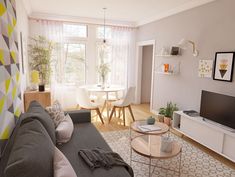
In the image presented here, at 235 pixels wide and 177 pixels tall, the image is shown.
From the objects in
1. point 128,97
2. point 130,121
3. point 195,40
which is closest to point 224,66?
point 195,40

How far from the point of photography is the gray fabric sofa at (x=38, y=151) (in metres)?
1.16

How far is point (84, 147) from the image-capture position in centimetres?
216

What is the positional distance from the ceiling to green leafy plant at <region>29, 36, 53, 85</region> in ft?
2.44

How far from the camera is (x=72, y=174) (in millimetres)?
1285

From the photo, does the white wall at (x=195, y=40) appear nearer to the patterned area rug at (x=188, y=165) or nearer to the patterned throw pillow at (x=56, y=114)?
the patterned area rug at (x=188, y=165)

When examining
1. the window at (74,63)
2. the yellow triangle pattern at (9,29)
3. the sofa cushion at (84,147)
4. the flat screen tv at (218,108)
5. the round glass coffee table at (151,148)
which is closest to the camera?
the sofa cushion at (84,147)

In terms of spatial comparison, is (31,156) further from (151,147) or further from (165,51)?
(165,51)

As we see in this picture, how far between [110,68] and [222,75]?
338cm

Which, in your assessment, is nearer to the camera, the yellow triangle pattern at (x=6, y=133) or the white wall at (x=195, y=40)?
the yellow triangle pattern at (x=6, y=133)

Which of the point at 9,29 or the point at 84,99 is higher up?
the point at 9,29

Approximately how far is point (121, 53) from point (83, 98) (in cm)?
241

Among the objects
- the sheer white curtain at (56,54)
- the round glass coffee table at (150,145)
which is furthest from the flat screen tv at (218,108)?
the sheer white curtain at (56,54)

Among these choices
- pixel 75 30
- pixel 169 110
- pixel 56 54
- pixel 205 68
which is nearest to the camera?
pixel 205 68

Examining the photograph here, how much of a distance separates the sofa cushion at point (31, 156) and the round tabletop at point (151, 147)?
1.18 m
